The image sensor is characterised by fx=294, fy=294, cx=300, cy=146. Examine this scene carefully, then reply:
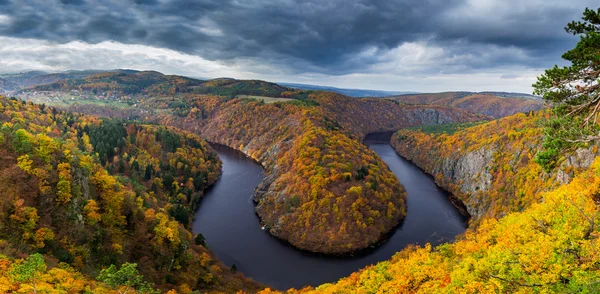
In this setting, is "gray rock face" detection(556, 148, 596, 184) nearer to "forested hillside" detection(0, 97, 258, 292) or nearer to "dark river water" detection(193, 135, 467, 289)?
"dark river water" detection(193, 135, 467, 289)

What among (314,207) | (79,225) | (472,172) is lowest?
(314,207)

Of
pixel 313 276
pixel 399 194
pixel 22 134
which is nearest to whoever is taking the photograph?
pixel 22 134

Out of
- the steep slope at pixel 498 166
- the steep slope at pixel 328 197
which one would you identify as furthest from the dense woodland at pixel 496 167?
the steep slope at pixel 328 197

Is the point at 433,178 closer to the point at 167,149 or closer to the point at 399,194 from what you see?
the point at 399,194

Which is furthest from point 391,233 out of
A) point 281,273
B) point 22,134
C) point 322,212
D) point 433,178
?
point 22,134

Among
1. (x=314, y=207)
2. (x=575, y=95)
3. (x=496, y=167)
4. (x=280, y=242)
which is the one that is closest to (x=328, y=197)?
(x=314, y=207)

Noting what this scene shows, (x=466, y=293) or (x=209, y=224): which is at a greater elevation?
(x=466, y=293)

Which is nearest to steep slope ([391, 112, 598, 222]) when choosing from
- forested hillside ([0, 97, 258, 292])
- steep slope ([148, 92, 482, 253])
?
steep slope ([148, 92, 482, 253])

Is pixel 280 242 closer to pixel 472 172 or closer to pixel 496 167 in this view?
pixel 496 167

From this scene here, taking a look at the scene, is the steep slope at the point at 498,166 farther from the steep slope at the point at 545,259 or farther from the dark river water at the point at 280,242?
the steep slope at the point at 545,259
